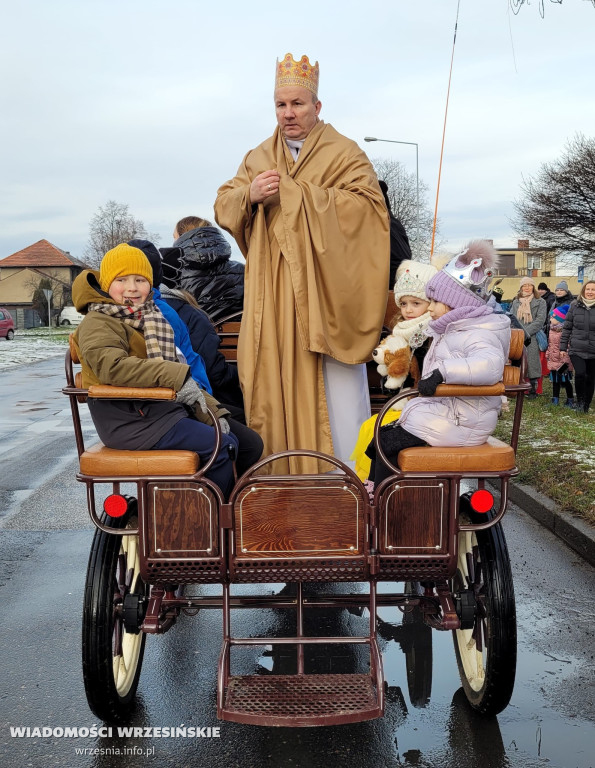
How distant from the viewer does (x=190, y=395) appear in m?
3.17

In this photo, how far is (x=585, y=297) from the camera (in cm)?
1203

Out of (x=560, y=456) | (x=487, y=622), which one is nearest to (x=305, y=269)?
(x=487, y=622)

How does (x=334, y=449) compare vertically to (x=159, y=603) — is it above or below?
above

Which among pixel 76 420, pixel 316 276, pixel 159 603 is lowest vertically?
pixel 159 603

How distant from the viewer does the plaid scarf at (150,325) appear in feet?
10.7

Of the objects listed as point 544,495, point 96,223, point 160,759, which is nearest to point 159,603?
point 160,759

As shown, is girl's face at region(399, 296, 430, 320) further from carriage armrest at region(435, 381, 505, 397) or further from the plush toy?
carriage armrest at region(435, 381, 505, 397)

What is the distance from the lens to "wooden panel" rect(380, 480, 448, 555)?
3.05 m

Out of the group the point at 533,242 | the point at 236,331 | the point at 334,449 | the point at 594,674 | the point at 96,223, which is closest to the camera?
the point at 594,674

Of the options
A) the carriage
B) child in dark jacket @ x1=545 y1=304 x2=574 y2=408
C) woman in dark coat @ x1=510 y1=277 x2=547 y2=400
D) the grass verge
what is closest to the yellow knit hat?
the carriage

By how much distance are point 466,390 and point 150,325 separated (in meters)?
1.20

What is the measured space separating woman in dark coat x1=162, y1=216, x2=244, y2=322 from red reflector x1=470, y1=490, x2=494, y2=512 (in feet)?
7.20

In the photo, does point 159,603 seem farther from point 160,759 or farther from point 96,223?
point 96,223

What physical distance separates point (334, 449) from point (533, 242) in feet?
99.2
